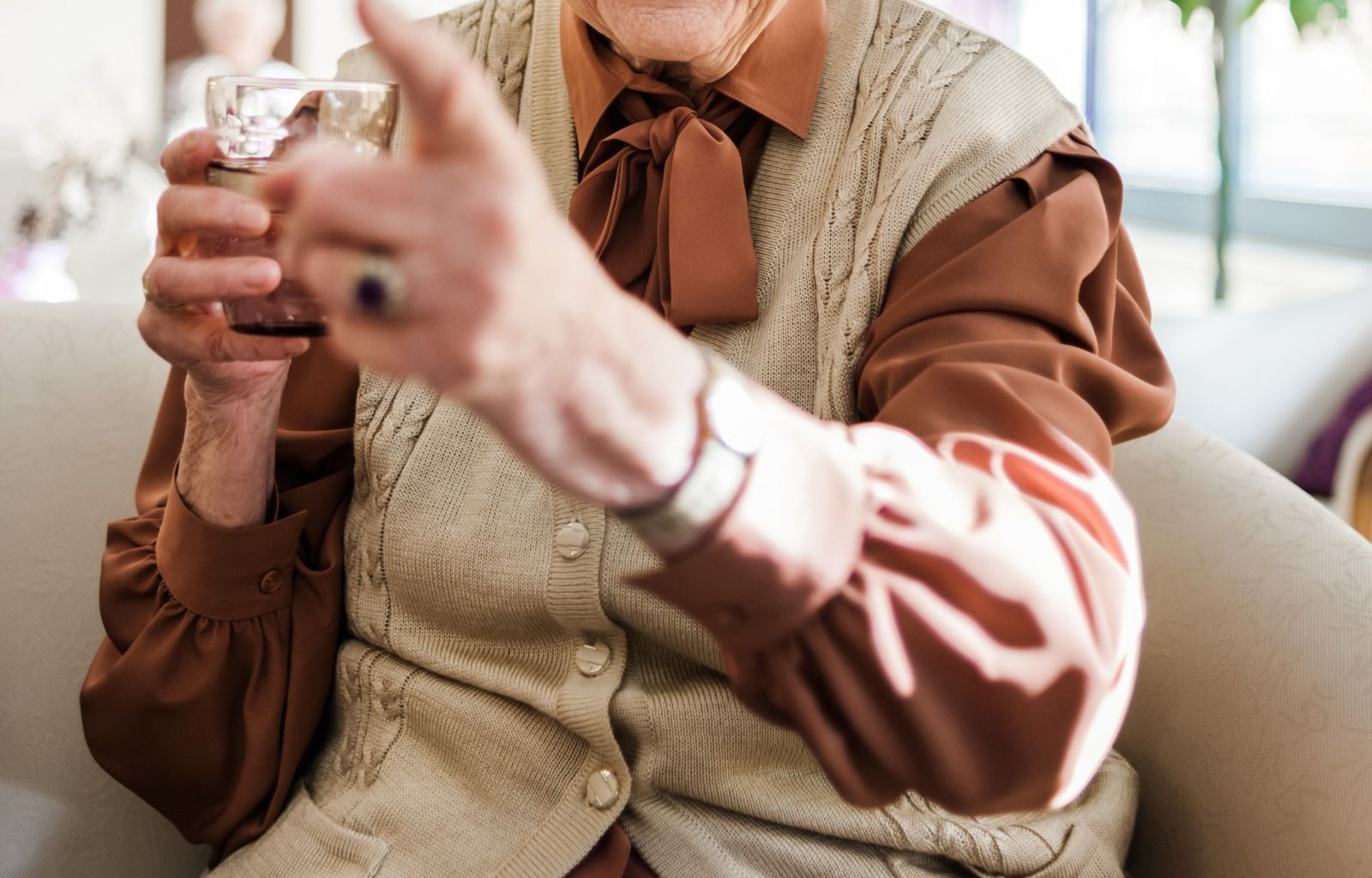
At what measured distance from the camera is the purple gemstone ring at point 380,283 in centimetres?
38

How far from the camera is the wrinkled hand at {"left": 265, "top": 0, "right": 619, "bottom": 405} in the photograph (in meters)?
0.38

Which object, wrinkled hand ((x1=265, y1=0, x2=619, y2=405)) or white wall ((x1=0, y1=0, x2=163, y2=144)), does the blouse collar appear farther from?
white wall ((x1=0, y1=0, x2=163, y2=144))

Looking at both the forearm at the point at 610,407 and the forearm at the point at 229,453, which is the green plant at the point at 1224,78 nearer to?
the forearm at the point at 229,453

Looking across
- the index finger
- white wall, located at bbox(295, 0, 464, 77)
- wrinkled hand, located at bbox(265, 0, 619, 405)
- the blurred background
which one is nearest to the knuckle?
wrinkled hand, located at bbox(265, 0, 619, 405)

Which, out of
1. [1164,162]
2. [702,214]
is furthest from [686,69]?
[1164,162]

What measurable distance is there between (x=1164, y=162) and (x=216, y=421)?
3.48 metres

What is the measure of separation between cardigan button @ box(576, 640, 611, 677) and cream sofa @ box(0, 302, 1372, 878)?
50cm

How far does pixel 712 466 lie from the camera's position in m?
0.46

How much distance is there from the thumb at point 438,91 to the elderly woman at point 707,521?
0.28ft

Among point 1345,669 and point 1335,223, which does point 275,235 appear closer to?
point 1345,669

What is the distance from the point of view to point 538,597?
93 cm

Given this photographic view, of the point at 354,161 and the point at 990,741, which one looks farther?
the point at 990,741

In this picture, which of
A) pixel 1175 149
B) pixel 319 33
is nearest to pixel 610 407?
pixel 1175 149

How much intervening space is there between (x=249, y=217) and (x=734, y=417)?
15.3 inches
